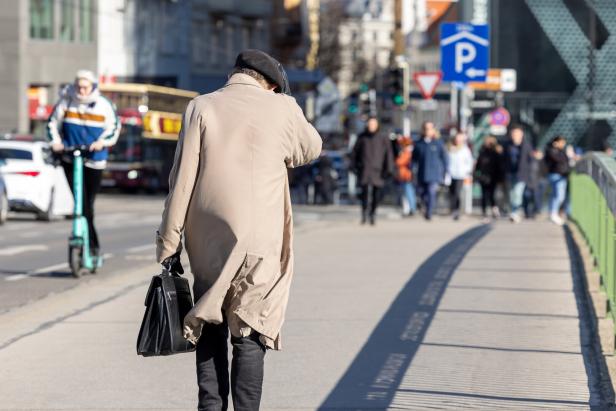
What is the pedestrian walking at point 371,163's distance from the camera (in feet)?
83.8

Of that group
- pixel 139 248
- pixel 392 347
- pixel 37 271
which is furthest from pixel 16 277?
pixel 392 347

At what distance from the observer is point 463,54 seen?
101 feet

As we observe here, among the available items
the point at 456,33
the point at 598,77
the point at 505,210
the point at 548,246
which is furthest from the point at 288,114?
the point at 598,77

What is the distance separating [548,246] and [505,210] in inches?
661

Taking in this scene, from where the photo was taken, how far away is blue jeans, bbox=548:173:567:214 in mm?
29875

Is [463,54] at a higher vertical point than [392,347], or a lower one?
higher

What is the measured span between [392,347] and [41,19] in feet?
173

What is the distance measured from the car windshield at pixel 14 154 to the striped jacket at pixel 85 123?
15.3 m

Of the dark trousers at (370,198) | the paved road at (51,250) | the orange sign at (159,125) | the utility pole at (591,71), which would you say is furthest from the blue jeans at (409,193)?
the utility pole at (591,71)

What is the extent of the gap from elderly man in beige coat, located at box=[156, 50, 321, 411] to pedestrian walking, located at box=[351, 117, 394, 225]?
62.9ft

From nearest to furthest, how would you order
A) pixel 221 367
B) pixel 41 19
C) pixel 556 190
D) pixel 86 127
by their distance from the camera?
pixel 221 367 → pixel 86 127 → pixel 556 190 → pixel 41 19

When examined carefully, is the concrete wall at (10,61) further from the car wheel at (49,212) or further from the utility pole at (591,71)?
the car wheel at (49,212)

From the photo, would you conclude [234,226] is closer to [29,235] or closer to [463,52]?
[29,235]

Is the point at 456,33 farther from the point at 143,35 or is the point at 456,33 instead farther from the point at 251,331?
the point at 143,35
